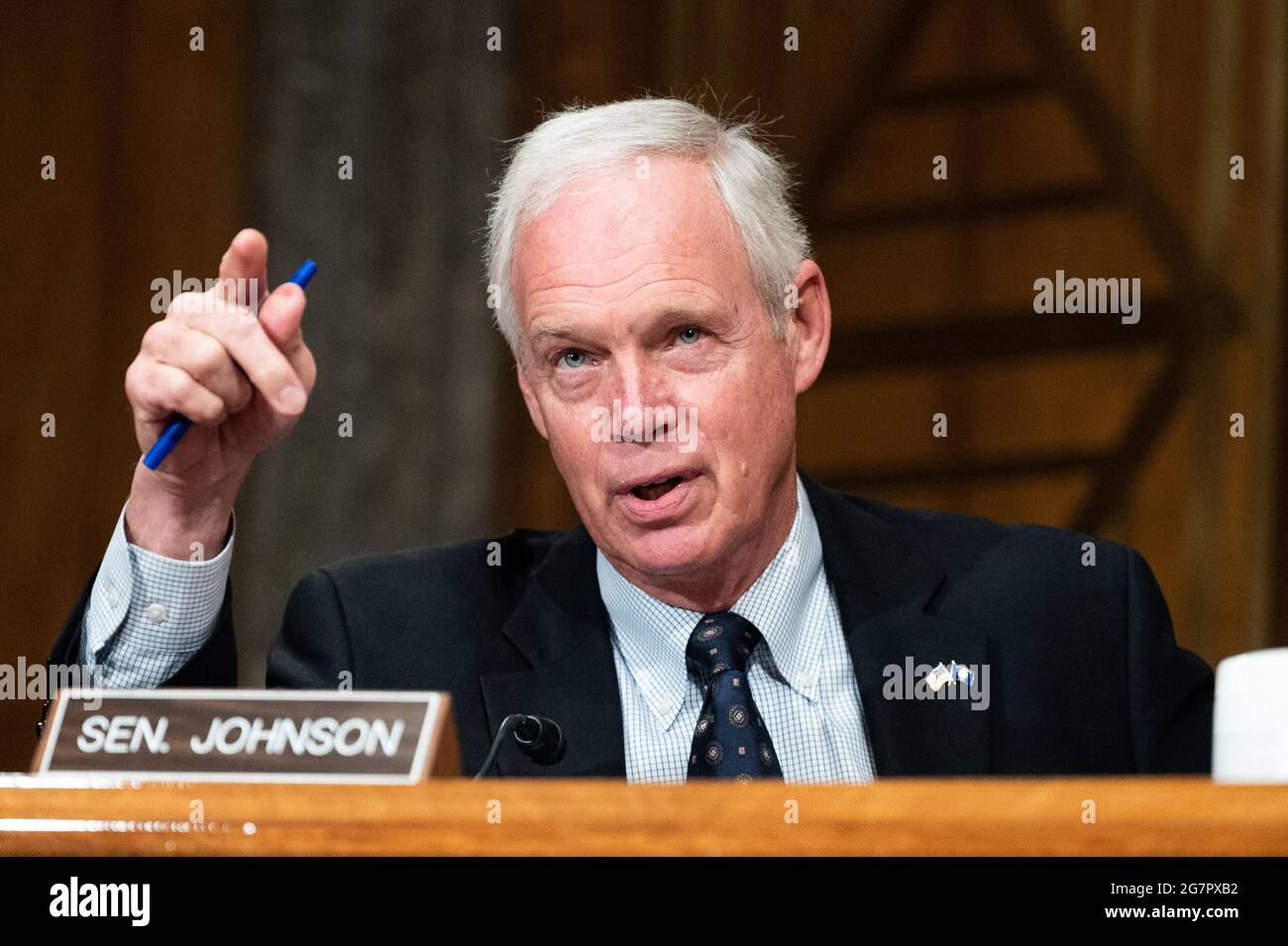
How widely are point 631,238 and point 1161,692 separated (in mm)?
754

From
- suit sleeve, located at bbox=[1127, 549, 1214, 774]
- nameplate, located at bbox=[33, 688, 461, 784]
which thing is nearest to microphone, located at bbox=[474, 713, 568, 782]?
nameplate, located at bbox=[33, 688, 461, 784]

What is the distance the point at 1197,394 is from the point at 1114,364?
0.56 ft

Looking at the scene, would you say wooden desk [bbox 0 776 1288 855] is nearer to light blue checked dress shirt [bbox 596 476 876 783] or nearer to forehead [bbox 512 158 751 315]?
light blue checked dress shirt [bbox 596 476 876 783]

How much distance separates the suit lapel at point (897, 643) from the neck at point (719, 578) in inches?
3.9

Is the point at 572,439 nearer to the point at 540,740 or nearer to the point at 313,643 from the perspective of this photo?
the point at 313,643

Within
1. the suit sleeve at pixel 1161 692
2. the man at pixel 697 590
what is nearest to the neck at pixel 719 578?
the man at pixel 697 590

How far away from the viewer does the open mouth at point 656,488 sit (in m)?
1.69

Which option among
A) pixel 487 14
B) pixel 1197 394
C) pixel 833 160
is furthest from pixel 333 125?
pixel 1197 394

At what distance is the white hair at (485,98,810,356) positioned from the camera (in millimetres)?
1786

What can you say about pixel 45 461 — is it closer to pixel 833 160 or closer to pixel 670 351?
pixel 833 160

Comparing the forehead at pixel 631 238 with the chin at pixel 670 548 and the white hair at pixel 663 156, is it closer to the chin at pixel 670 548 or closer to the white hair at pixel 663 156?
the white hair at pixel 663 156

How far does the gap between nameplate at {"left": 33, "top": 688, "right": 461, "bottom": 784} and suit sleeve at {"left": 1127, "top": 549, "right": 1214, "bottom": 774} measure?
3.21 feet

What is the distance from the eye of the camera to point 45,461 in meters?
3.48

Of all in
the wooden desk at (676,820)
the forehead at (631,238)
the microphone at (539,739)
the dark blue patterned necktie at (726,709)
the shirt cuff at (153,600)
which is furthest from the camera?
the forehead at (631,238)
